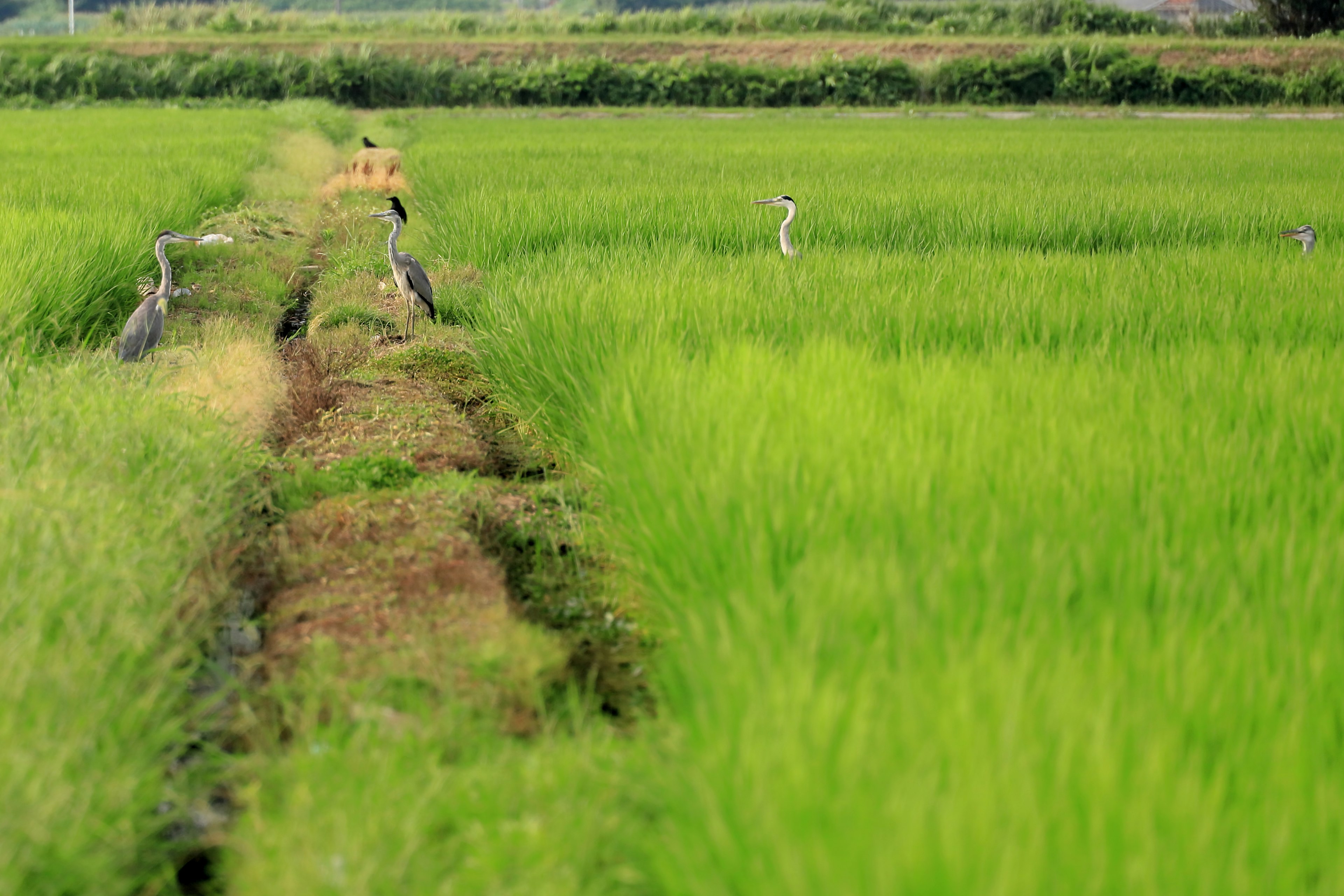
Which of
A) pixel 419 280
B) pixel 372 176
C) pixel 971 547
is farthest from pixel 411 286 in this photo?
pixel 372 176

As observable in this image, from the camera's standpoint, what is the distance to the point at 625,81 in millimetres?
30953

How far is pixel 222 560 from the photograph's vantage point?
11.0ft

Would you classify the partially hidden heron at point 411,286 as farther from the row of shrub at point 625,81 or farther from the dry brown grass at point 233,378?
the row of shrub at point 625,81

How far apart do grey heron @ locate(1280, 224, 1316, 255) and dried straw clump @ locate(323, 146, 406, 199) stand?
864 cm

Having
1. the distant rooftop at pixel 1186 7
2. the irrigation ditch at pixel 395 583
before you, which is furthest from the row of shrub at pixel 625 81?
the irrigation ditch at pixel 395 583

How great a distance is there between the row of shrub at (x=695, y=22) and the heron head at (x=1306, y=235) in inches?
1268

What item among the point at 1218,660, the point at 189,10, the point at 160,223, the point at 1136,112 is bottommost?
the point at 1218,660

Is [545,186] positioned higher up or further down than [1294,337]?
higher up

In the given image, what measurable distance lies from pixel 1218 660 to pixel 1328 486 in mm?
1075

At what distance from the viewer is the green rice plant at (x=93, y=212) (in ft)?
17.8

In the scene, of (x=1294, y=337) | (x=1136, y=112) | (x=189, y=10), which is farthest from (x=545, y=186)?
(x=189, y=10)

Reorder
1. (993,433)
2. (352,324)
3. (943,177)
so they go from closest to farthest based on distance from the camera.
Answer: (993,433) < (352,324) < (943,177)

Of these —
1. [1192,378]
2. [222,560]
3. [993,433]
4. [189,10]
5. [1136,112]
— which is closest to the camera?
[993,433]

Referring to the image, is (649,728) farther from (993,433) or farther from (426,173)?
(426,173)
